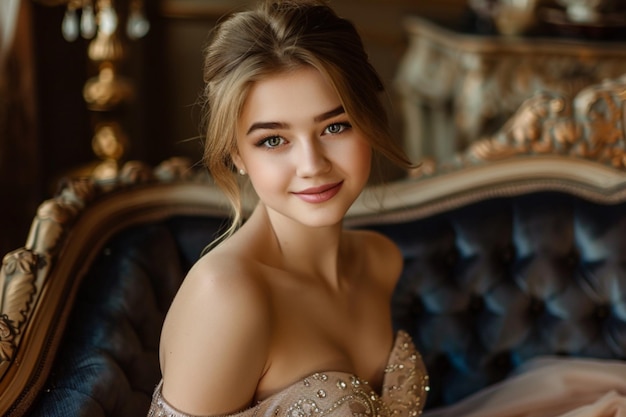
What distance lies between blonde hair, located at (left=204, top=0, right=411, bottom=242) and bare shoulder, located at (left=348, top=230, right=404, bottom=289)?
0.34m

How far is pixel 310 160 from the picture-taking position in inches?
57.3

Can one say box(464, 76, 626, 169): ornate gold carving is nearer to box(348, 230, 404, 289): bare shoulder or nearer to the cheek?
box(348, 230, 404, 289): bare shoulder

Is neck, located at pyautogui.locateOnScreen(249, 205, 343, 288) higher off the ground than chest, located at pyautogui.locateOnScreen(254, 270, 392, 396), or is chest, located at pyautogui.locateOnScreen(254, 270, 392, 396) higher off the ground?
neck, located at pyautogui.locateOnScreen(249, 205, 343, 288)

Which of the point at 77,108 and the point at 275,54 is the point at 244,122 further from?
the point at 77,108

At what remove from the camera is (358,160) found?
4.96 ft

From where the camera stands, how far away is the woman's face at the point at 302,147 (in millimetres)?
1455

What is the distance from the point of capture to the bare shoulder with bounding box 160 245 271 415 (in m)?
1.43

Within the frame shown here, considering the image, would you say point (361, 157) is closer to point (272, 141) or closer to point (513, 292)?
point (272, 141)

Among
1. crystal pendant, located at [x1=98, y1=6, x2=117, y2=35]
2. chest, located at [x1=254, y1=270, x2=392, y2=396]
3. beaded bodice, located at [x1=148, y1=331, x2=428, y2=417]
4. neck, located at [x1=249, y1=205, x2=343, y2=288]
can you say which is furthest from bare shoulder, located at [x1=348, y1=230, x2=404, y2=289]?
crystal pendant, located at [x1=98, y1=6, x2=117, y2=35]

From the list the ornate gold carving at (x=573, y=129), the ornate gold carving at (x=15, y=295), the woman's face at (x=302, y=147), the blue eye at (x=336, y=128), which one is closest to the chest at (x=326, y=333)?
the woman's face at (x=302, y=147)

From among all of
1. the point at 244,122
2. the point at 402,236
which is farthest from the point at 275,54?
the point at 402,236

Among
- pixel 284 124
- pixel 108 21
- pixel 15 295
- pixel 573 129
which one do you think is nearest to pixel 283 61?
pixel 284 124

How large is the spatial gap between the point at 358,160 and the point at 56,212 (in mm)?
737

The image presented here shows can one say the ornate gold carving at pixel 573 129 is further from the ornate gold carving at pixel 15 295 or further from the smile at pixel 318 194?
the ornate gold carving at pixel 15 295
